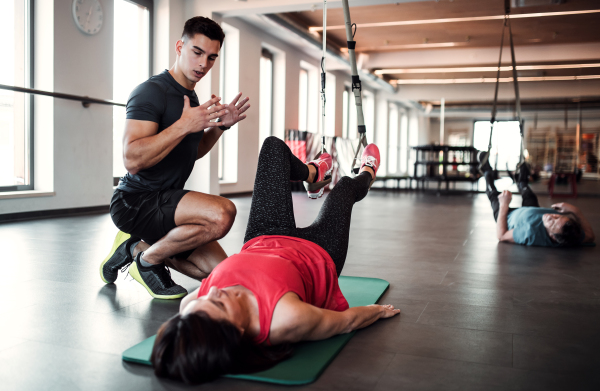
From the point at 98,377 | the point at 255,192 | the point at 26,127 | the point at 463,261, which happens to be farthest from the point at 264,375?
the point at 26,127

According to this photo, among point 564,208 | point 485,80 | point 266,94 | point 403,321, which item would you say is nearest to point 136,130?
point 403,321

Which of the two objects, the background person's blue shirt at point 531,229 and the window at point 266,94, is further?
the window at point 266,94

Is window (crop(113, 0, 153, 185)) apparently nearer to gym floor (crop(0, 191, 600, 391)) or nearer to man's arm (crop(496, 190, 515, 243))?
gym floor (crop(0, 191, 600, 391))

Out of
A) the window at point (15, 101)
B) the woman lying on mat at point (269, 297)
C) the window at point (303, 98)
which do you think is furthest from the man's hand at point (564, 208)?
the window at point (303, 98)

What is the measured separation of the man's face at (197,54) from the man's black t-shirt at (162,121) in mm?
98

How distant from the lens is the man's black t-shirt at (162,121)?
6.84ft

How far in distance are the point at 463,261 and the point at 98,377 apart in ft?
8.11

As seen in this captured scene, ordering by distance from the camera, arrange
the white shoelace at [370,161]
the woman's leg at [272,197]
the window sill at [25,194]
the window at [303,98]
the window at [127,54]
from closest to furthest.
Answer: the woman's leg at [272,197], the white shoelace at [370,161], the window sill at [25,194], the window at [127,54], the window at [303,98]

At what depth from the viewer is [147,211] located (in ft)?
6.97

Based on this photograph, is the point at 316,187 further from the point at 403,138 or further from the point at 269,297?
the point at 403,138

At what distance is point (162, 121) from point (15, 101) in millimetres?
3631

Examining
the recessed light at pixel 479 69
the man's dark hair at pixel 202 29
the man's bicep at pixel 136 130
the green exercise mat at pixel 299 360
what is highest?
the recessed light at pixel 479 69

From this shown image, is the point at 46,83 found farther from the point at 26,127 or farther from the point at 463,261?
the point at 463,261

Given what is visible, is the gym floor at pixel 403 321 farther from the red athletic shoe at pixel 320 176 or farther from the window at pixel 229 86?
the window at pixel 229 86
